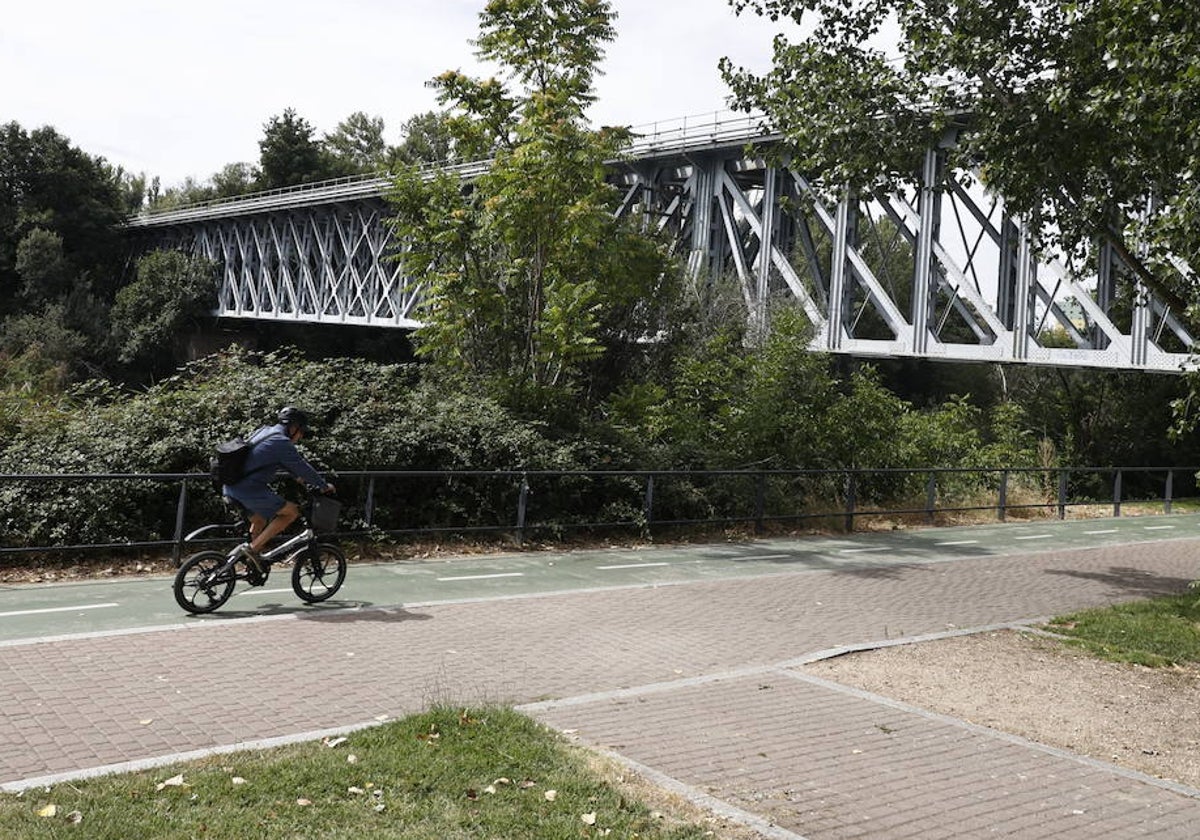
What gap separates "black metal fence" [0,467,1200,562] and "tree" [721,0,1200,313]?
3746mm

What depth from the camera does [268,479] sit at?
9.41 m

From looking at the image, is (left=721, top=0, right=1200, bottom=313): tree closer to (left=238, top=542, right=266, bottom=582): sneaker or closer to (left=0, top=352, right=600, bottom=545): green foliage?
(left=0, top=352, right=600, bottom=545): green foliage

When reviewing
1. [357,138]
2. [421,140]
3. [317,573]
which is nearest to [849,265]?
[317,573]

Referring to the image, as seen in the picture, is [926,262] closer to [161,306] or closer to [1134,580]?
[1134,580]

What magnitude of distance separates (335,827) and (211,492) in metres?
8.25

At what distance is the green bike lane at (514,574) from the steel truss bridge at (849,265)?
4305mm

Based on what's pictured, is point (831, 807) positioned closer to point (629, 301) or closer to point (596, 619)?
point (596, 619)

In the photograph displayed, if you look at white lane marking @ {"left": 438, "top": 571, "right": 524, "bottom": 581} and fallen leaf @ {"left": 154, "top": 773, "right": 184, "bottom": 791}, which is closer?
fallen leaf @ {"left": 154, "top": 773, "right": 184, "bottom": 791}

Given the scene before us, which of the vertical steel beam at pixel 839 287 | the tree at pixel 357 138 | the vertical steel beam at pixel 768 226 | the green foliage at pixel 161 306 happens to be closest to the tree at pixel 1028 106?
the vertical steel beam at pixel 839 287

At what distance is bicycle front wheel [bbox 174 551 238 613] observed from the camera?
9.13m

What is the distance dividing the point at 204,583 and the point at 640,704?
4.10m

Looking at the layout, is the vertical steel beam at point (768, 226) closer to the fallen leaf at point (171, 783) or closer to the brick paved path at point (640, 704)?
the brick paved path at point (640, 704)

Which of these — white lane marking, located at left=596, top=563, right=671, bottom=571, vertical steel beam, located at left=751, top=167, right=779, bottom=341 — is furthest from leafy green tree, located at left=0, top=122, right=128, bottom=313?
white lane marking, located at left=596, top=563, right=671, bottom=571

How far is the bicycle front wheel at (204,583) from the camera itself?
913 cm
